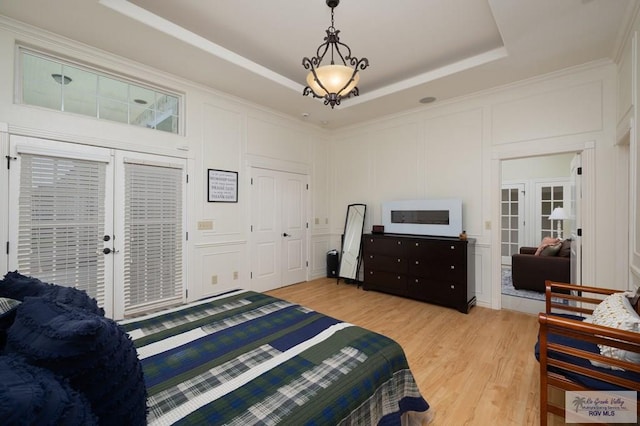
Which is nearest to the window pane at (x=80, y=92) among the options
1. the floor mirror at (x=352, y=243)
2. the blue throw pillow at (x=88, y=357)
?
the blue throw pillow at (x=88, y=357)

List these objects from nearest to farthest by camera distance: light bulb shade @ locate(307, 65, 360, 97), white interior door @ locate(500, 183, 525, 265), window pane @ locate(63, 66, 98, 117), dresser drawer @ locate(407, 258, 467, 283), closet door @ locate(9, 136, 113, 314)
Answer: light bulb shade @ locate(307, 65, 360, 97), closet door @ locate(9, 136, 113, 314), window pane @ locate(63, 66, 98, 117), dresser drawer @ locate(407, 258, 467, 283), white interior door @ locate(500, 183, 525, 265)

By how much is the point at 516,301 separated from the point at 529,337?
1.31m

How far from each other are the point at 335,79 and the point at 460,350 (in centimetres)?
267

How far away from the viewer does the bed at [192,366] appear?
0.72 meters

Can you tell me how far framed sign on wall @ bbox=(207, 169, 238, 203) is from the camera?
154 inches

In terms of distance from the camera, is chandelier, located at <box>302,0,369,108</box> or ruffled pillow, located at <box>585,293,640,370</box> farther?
chandelier, located at <box>302,0,369,108</box>

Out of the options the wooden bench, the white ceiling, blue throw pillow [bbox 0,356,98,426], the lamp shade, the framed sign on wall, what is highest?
the white ceiling

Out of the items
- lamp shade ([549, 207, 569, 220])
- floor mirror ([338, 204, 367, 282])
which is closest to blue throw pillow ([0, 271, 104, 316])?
floor mirror ([338, 204, 367, 282])

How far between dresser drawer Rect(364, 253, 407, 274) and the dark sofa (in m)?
1.96

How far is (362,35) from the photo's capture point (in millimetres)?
3008

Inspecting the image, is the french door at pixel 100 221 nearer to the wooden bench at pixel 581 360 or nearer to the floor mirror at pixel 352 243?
the floor mirror at pixel 352 243

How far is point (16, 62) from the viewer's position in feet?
8.51

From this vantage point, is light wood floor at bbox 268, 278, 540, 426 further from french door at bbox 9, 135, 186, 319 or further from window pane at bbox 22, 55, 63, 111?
window pane at bbox 22, 55, 63, 111

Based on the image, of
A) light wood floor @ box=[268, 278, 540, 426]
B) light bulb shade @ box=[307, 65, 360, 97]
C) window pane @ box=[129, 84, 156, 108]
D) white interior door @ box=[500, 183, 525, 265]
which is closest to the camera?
light wood floor @ box=[268, 278, 540, 426]
